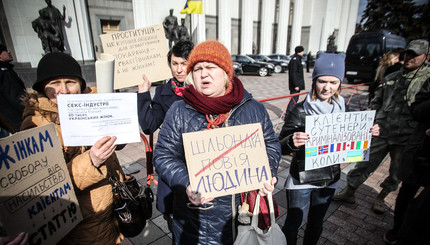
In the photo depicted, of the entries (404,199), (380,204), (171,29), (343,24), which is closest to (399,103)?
(404,199)

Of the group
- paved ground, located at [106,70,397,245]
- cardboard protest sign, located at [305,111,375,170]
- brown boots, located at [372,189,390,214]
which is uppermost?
cardboard protest sign, located at [305,111,375,170]

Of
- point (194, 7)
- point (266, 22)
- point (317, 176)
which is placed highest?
point (266, 22)

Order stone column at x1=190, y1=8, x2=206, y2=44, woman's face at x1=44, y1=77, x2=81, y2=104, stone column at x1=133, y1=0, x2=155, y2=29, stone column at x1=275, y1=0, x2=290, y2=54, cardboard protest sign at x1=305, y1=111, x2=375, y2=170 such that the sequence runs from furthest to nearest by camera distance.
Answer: stone column at x1=275, y1=0, x2=290, y2=54
stone column at x1=190, y1=8, x2=206, y2=44
stone column at x1=133, y1=0, x2=155, y2=29
cardboard protest sign at x1=305, y1=111, x2=375, y2=170
woman's face at x1=44, y1=77, x2=81, y2=104

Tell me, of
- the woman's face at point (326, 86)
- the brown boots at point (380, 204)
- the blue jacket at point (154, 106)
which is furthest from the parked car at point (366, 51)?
the blue jacket at point (154, 106)

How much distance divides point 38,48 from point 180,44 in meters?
13.6

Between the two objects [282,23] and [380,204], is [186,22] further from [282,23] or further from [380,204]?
[380,204]

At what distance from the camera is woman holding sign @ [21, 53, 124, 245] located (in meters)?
1.44

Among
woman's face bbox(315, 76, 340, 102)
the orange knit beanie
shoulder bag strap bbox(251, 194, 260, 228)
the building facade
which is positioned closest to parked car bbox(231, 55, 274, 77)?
the building facade

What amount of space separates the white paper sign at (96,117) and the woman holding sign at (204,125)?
25 centimetres

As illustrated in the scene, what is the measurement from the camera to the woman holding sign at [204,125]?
152 cm

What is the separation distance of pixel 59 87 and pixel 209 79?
111 centimetres

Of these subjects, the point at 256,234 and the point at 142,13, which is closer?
the point at 256,234

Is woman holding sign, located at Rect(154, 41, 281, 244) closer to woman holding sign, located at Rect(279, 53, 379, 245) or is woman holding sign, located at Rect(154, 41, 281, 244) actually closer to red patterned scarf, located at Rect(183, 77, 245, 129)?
red patterned scarf, located at Rect(183, 77, 245, 129)

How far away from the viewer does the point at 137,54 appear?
247 centimetres
